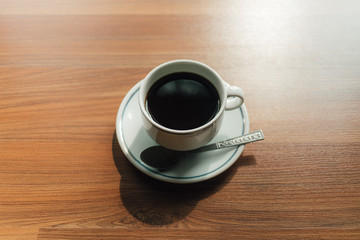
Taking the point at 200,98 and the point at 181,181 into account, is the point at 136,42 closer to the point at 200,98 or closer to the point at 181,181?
the point at 200,98

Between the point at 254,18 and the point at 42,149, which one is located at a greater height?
the point at 254,18

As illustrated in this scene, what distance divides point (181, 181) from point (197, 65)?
0.66 ft

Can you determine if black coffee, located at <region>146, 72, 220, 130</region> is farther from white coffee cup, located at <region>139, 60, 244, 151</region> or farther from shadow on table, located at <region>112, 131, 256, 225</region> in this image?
shadow on table, located at <region>112, 131, 256, 225</region>

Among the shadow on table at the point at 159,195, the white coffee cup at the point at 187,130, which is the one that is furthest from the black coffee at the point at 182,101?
the shadow on table at the point at 159,195

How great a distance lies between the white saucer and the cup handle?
6 centimetres

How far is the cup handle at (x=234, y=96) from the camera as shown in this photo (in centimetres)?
47

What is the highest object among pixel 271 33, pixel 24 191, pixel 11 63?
pixel 271 33

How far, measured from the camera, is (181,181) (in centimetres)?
49

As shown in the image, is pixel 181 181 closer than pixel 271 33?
Yes

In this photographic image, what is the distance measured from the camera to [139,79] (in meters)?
0.63

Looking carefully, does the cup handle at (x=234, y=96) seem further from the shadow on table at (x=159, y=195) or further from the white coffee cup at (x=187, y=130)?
the shadow on table at (x=159, y=195)

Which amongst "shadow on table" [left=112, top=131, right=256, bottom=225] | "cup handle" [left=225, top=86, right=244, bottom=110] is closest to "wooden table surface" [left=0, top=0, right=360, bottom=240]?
"shadow on table" [left=112, top=131, right=256, bottom=225]

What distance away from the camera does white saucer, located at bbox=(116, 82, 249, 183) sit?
49 cm

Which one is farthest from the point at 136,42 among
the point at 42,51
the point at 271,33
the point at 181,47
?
the point at 271,33
